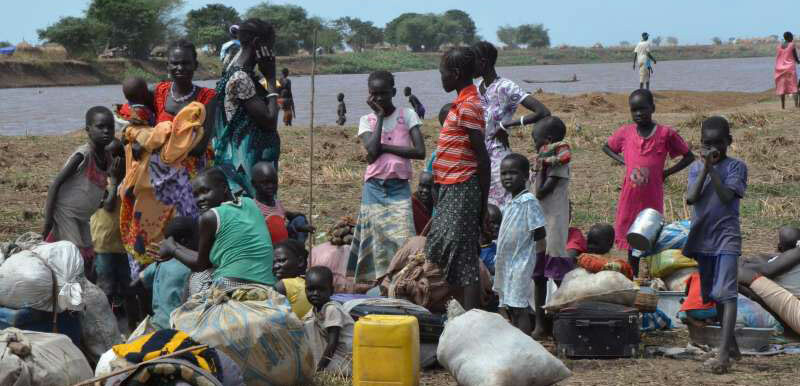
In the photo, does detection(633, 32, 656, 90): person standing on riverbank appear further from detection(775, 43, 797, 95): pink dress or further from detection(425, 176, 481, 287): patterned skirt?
detection(425, 176, 481, 287): patterned skirt

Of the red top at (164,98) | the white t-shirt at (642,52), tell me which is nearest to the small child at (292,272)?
the red top at (164,98)

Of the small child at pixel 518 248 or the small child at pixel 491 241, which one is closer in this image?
the small child at pixel 518 248

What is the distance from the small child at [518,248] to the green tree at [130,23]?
53703mm

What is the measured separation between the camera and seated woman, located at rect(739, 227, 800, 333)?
19.1 ft

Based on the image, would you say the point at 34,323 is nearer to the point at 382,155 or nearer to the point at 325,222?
the point at 382,155

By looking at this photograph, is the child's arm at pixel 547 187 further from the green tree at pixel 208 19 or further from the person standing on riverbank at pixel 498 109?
the green tree at pixel 208 19

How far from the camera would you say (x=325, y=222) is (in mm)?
9484

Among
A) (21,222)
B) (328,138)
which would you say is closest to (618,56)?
(328,138)

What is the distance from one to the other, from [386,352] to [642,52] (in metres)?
17.1

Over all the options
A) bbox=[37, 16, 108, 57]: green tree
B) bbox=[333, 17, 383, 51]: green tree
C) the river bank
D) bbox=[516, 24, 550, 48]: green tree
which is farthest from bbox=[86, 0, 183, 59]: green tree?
bbox=[516, 24, 550, 48]: green tree

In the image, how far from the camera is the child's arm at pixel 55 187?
6078mm

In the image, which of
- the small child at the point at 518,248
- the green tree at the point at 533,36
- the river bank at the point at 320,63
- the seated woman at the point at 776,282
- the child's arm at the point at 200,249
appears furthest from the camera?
the green tree at the point at 533,36

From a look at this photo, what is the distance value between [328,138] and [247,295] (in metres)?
9.94

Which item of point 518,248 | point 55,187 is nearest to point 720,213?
point 518,248
